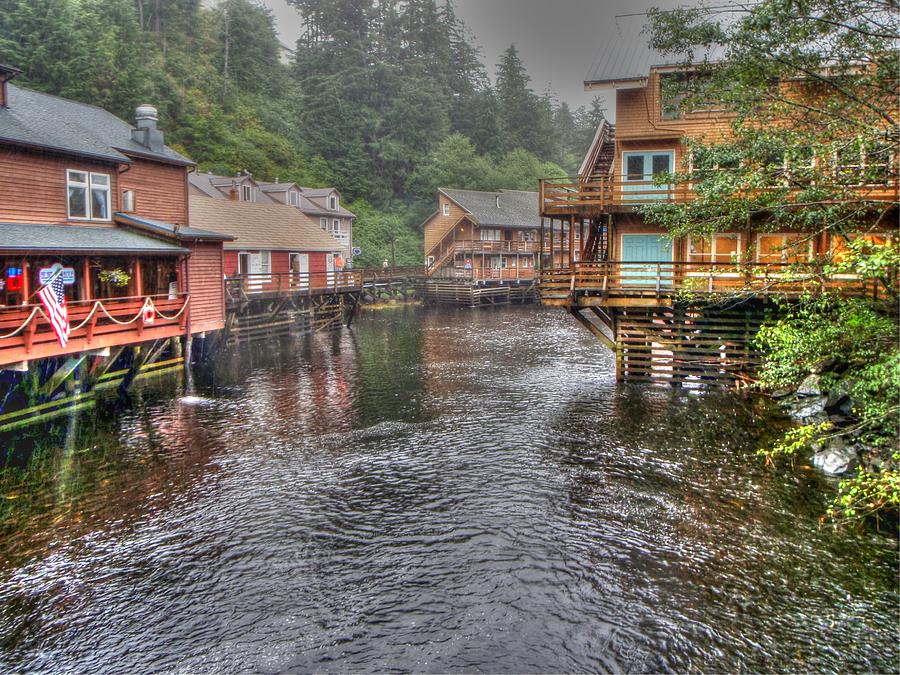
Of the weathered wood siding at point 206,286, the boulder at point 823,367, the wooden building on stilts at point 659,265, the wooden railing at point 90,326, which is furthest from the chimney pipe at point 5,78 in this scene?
the boulder at point 823,367

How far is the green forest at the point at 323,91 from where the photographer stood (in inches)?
2233

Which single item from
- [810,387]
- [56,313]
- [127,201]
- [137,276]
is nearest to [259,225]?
[127,201]

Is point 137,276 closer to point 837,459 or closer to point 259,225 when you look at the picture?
point 259,225

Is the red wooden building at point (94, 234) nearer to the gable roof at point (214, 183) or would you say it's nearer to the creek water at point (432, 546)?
the creek water at point (432, 546)

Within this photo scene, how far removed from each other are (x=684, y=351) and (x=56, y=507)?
805 inches

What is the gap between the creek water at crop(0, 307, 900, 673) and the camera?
10.3 metres

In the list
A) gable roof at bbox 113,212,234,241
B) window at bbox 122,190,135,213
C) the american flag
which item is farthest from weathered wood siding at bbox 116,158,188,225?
the american flag

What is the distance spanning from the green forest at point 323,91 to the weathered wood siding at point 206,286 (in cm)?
3246

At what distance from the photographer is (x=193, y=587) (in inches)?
470

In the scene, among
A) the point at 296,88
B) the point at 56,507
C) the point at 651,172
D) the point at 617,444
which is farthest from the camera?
the point at 296,88

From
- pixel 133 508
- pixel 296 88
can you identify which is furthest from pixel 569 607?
pixel 296 88

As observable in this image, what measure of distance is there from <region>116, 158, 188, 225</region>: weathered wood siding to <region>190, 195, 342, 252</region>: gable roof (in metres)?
9.44

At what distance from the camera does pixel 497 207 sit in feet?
247

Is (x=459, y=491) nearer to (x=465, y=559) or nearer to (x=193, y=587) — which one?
(x=465, y=559)
